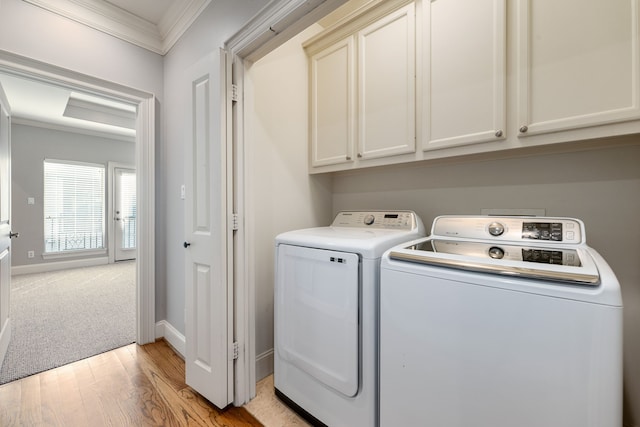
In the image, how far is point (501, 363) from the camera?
83 centimetres

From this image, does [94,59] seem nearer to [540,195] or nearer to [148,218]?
[148,218]

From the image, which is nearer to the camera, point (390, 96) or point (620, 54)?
point (620, 54)

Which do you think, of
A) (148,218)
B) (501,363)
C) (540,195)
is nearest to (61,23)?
(148,218)

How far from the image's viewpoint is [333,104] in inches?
77.4

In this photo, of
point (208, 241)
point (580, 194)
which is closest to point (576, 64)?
point (580, 194)

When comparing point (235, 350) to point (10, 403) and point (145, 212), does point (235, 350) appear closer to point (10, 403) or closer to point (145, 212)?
point (10, 403)

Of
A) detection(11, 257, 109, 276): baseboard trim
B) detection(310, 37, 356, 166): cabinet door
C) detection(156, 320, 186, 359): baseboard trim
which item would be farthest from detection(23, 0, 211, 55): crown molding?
detection(11, 257, 109, 276): baseboard trim

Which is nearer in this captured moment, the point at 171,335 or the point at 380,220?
the point at 380,220

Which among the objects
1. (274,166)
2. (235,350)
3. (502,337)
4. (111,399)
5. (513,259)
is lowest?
(111,399)

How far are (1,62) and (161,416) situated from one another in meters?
2.26

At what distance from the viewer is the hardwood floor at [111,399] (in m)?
1.39

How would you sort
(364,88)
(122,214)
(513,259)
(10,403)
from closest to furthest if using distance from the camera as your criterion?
(513,259) < (10,403) < (364,88) < (122,214)

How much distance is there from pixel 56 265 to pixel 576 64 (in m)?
6.82

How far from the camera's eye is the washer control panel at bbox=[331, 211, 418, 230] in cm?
167
